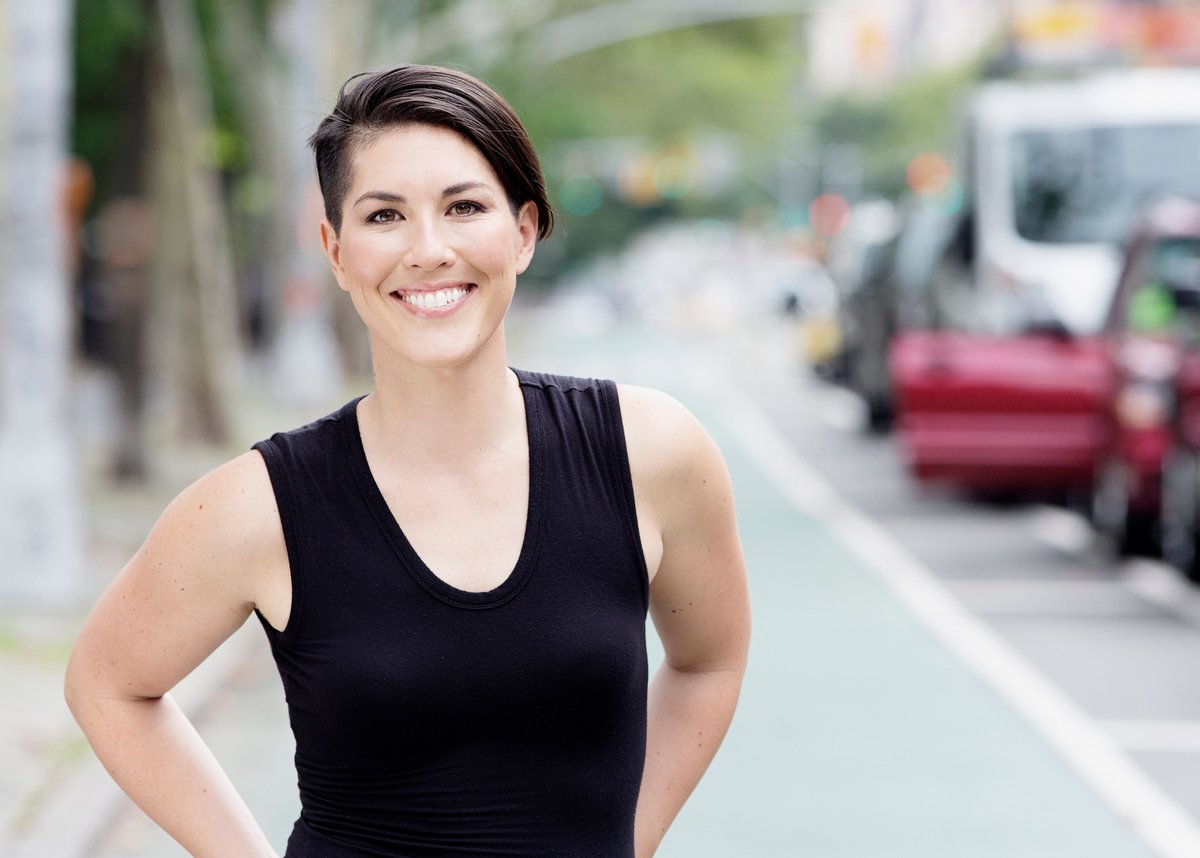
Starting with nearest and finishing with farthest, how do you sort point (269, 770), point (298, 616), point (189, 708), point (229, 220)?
point (298, 616)
point (269, 770)
point (189, 708)
point (229, 220)

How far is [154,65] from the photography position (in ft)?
51.8

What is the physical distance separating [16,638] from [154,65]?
7.66 m

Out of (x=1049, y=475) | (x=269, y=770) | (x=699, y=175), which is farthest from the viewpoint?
(x=699, y=175)

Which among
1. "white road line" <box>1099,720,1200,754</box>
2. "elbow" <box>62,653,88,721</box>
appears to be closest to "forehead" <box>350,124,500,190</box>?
"elbow" <box>62,653,88,721</box>

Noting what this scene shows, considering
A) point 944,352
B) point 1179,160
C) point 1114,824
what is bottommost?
point 1114,824

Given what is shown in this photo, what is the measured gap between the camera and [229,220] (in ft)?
115

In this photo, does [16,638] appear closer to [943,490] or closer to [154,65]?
[154,65]

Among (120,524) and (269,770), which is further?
(120,524)

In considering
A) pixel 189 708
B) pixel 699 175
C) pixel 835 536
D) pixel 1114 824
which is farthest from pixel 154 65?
pixel 699 175

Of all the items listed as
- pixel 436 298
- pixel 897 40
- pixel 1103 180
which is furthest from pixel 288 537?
pixel 897 40

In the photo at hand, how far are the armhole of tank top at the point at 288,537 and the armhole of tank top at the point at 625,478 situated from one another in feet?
1.15

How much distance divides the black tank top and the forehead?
30cm

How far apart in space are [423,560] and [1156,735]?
6080 mm

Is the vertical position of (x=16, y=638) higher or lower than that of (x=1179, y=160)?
lower
